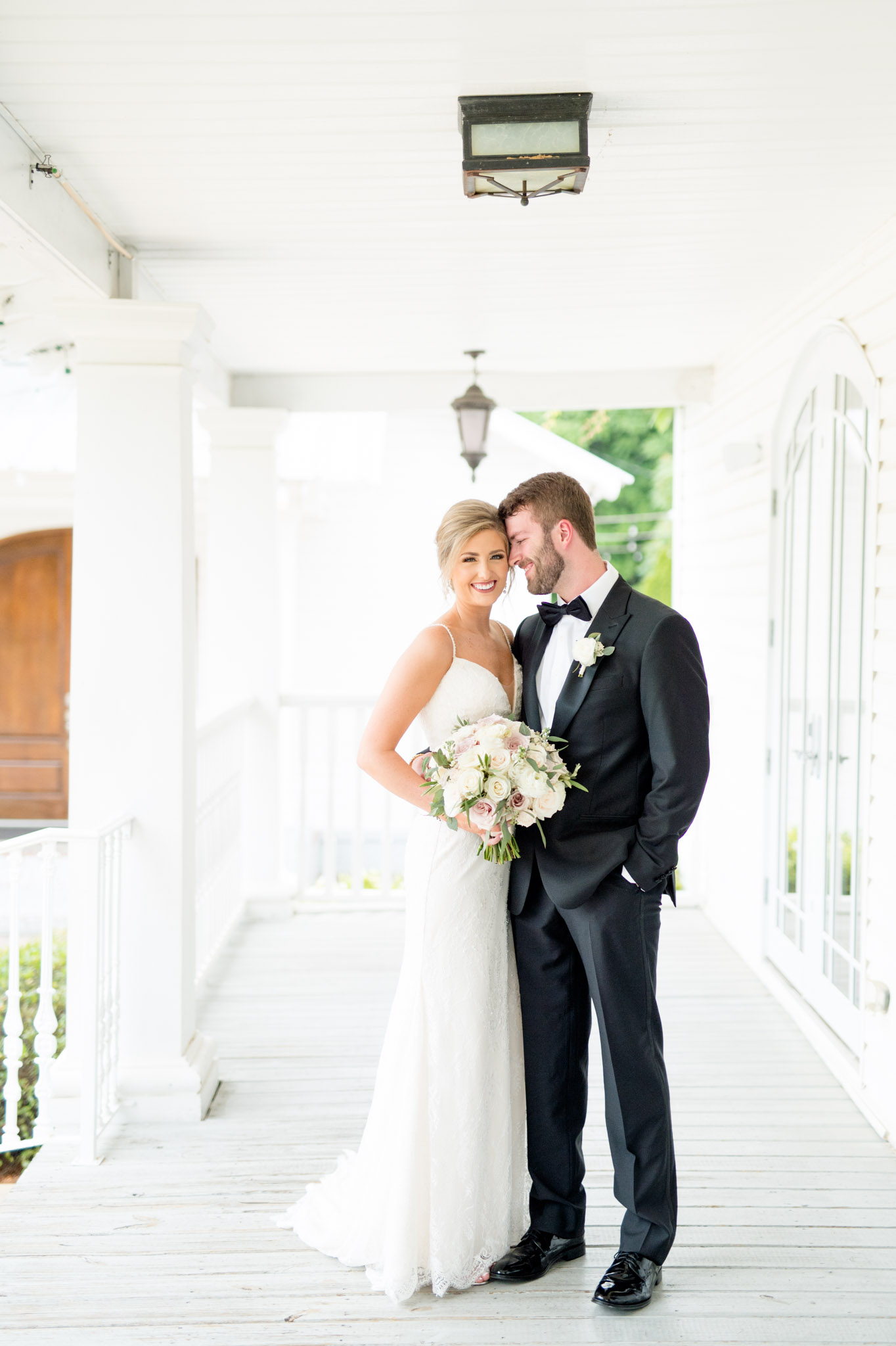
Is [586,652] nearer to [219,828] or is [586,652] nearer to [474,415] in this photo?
[474,415]

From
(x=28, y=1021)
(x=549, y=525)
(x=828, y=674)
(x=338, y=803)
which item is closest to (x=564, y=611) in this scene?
(x=549, y=525)

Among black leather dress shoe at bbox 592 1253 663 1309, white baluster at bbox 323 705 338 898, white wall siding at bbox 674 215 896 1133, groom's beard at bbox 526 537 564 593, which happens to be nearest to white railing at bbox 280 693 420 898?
white baluster at bbox 323 705 338 898

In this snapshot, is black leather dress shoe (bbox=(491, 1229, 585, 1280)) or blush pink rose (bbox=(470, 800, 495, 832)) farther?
A: black leather dress shoe (bbox=(491, 1229, 585, 1280))

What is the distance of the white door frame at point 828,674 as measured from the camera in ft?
12.3

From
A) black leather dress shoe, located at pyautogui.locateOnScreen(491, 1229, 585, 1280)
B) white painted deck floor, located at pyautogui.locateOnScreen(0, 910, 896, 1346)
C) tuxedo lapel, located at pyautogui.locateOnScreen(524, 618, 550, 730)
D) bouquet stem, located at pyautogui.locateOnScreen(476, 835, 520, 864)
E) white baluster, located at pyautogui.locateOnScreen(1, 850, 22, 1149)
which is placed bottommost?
white painted deck floor, located at pyautogui.locateOnScreen(0, 910, 896, 1346)

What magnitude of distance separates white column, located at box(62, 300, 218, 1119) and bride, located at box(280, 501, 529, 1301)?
1.06 meters

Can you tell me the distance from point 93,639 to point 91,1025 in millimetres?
1202

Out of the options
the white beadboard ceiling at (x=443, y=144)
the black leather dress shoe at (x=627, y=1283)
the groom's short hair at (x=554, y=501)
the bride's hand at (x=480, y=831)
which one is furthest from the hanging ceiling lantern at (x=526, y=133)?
the black leather dress shoe at (x=627, y=1283)

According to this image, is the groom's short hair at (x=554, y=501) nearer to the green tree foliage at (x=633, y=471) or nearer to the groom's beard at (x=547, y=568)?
the groom's beard at (x=547, y=568)

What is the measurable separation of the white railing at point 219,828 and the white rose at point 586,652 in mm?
2429

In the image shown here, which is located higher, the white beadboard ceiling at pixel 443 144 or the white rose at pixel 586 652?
the white beadboard ceiling at pixel 443 144

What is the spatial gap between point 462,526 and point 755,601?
9.78 feet

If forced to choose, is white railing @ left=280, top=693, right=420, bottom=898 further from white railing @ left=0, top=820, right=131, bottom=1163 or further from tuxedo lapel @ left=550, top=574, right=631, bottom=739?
tuxedo lapel @ left=550, top=574, right=631, bottom=739

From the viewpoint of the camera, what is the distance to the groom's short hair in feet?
8.78
